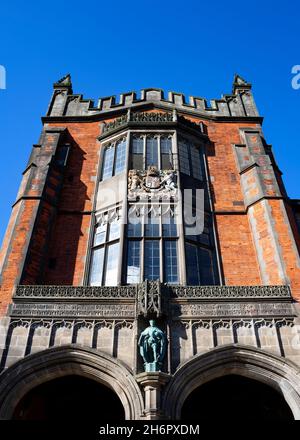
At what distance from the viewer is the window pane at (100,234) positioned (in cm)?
1630

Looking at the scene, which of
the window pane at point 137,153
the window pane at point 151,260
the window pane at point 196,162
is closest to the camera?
the window pane at point 151,260

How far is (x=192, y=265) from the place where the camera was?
49.6 ft

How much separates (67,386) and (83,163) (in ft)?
32.0

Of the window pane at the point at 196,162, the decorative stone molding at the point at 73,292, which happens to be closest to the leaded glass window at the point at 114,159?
the window pane at the point at 196,162

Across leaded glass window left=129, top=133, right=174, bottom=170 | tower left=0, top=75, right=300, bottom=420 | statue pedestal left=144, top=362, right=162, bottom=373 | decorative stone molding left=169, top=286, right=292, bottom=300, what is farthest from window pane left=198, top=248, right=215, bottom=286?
leaded glass window left=129, top=133, right=174, bottom=170

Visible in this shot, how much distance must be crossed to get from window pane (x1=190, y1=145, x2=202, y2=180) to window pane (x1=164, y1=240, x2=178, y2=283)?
14.0 feet

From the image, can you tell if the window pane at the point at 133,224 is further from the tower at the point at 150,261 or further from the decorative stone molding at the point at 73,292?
the decorative stone molding at the point at 73,292

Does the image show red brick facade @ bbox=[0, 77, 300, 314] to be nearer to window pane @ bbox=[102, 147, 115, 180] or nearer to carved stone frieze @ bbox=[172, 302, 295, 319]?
window pane @ bbox=[102, 147, 115, 180]

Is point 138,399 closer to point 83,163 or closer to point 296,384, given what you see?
point 296,384

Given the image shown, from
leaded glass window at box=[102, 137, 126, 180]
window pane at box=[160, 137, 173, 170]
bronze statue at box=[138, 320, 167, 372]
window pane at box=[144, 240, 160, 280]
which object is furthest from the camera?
A: leaded glass window at box=[102, 137, 126, 180]

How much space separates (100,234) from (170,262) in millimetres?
3105

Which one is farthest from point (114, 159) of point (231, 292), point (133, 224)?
point (231, 292)

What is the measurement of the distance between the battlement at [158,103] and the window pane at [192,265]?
923 centimetres

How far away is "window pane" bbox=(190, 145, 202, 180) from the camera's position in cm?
1885
